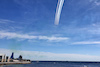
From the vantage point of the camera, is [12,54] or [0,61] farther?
[12,54]

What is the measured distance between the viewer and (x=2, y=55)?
116125mm

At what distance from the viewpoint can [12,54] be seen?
16800 cm

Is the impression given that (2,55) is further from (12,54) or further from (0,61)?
(12,54)

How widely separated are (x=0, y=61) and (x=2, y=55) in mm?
9860

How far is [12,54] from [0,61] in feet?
155

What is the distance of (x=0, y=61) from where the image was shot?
121 m

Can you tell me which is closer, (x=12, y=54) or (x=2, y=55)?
(x=2, y=55)

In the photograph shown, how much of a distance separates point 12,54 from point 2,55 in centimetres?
5312

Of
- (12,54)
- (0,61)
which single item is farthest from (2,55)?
(12,54)
